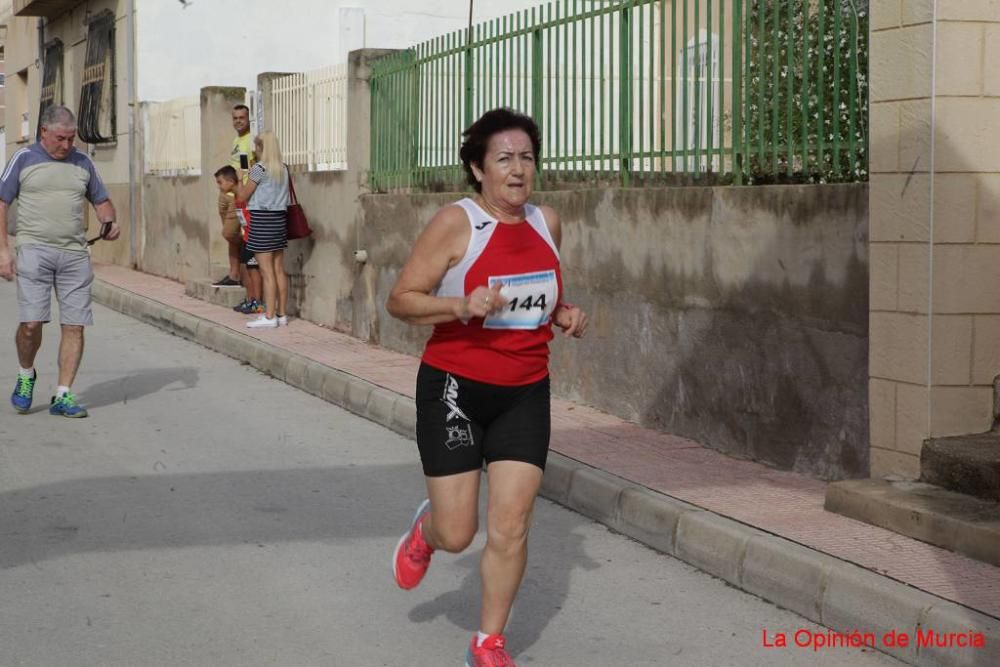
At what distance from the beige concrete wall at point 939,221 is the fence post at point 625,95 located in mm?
2680

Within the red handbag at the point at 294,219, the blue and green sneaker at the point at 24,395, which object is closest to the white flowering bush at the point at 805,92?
the blue and green sneaker at the point at 24,395

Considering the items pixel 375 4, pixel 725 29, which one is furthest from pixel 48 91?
pixel 725 29

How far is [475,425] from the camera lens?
15.7 feet

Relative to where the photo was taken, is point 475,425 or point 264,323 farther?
point 264,323

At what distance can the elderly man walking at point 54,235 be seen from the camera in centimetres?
970

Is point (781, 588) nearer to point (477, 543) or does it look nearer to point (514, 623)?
point (514, 623)

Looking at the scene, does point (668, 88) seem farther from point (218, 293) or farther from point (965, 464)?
point (218, 293)

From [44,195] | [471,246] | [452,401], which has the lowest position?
[452,401]

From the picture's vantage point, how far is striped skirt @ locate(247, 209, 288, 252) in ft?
47.4

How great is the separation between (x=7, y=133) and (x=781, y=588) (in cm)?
3148

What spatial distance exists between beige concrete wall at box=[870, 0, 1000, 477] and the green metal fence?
0.50m

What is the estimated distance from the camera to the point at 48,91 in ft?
96.3

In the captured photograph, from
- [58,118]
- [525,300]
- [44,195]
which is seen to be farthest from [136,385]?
[525,300]

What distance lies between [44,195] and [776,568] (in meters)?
5.90
